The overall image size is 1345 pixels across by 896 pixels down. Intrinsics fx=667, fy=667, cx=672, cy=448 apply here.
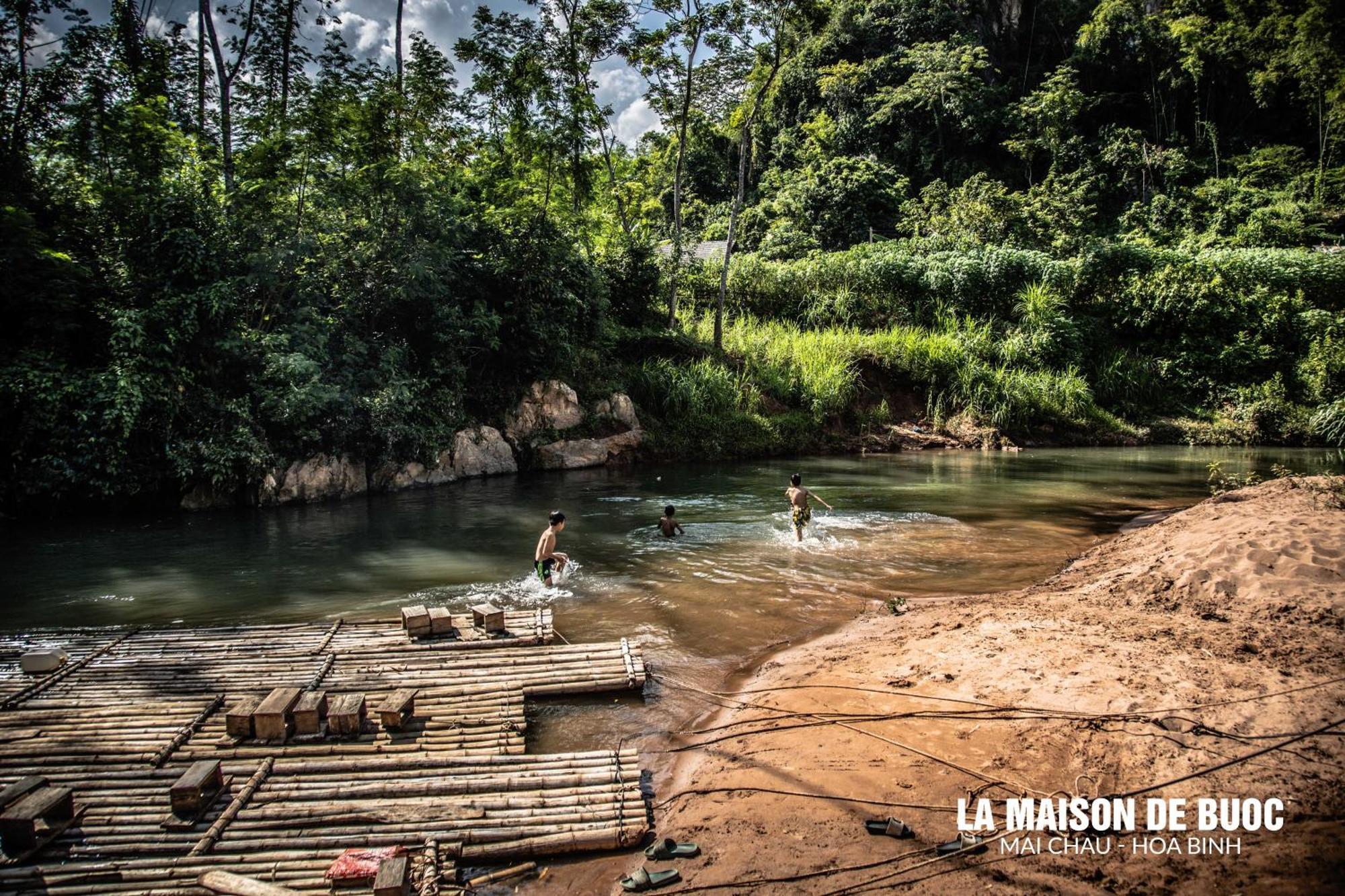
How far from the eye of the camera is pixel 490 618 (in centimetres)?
612

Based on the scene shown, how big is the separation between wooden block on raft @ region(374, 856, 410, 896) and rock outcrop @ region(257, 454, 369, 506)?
12.1 meters

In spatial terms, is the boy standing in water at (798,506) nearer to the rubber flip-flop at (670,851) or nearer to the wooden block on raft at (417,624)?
the wooden block on raft at (417,624)

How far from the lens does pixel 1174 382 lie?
23391 mm

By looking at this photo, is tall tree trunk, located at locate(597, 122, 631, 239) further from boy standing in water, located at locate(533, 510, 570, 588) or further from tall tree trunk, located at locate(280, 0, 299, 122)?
boy standing in water, located at locate(533, 510, 570, 588)

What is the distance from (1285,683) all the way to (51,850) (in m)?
6.93

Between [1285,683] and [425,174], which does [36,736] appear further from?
[425,174]

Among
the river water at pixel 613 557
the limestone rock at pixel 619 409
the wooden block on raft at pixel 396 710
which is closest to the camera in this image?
the wooden block on raft at pixel 396 710

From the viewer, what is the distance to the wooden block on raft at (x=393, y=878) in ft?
9.39

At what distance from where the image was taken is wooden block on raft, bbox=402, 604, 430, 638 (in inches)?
236

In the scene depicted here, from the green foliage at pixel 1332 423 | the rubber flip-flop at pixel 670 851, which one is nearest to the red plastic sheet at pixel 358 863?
the rubber flip-flop at pixel 670 851

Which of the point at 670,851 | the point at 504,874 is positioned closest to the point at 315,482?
the point at 504,874

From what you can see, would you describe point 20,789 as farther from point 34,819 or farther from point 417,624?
point 417,624

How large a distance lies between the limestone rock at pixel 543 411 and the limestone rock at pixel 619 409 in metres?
0.68

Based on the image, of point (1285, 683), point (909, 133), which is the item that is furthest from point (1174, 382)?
point (1285, 683)
